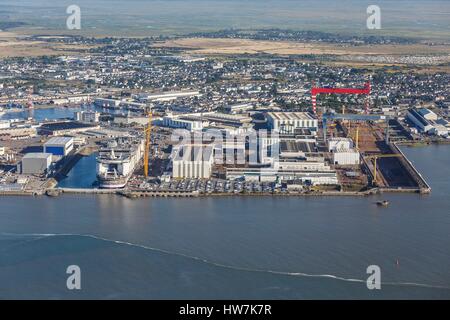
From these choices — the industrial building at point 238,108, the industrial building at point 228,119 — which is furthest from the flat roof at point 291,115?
the industrial building at point 238,108

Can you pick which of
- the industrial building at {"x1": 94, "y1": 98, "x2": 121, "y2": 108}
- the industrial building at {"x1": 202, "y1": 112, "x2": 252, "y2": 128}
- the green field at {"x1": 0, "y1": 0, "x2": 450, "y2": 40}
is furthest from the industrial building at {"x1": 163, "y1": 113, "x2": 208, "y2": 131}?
the green field at {"x1": 0, "y1": 0, "x2": 450, "y2": 40}

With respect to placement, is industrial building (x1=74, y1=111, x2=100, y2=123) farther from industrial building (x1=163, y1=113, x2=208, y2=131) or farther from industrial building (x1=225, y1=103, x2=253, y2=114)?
industrial building (x1=225, y1=103, x2=253, y2=114)

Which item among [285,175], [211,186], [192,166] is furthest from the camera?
[192,166]

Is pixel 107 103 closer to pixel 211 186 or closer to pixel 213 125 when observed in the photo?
pixel 213 125

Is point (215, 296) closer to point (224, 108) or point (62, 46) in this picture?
point (224, 108)

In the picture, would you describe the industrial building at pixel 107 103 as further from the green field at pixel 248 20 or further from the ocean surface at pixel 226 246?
the green field at pixel 248 20

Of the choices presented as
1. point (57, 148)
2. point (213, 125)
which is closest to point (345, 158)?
point (213, 125)

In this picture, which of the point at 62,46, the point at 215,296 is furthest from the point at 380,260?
the point at 62,46
